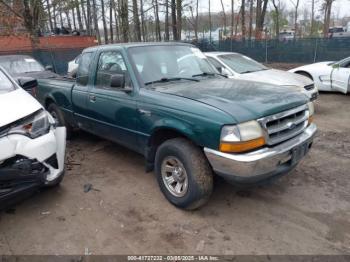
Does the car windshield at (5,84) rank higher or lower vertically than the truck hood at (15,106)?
higher

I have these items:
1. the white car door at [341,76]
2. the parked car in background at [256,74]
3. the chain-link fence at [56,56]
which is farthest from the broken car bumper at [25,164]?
the chain-link fence at [56,56]

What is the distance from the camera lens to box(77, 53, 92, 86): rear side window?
484 cm

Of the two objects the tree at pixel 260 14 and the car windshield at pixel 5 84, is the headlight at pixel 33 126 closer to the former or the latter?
the car windshield at pixel 5 84

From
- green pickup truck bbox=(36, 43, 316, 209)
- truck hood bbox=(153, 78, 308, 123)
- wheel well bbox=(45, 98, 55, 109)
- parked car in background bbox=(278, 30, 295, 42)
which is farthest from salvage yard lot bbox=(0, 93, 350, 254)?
parked car in background bbox=(278, 30, 295, 42)

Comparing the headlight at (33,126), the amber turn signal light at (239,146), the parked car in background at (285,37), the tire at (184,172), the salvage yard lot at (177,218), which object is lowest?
the salvage yard lot at (177,218)

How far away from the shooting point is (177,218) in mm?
3439

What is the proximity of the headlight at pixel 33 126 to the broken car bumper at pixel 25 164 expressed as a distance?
0.16 ft

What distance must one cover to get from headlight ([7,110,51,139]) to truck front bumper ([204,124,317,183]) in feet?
5.97

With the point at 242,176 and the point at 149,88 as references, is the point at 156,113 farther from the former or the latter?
the point at 242,176

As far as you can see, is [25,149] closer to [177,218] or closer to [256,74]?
[177,218]

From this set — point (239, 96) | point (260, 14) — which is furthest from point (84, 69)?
point (260, 14)

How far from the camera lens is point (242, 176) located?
2.96 m

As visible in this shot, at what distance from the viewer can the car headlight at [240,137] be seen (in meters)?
2.91

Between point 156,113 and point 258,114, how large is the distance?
114 cm
